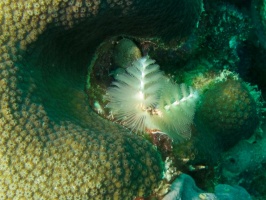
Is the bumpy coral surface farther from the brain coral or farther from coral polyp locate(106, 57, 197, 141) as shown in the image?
the brain coral

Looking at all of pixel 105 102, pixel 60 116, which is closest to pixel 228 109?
pixel 105 102

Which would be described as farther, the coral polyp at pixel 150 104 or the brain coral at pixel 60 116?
the coral polyp at pixel 150 104

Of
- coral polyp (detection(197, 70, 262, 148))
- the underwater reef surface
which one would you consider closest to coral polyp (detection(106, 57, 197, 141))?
the underwater reef surface

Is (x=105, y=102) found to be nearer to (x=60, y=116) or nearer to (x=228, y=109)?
(x=60, y=116)

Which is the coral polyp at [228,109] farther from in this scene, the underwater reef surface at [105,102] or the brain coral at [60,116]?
the brain coral at [60,116]

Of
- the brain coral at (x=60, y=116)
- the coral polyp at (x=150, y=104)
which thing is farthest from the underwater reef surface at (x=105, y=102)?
the coral polyp at (x=150, y=104)

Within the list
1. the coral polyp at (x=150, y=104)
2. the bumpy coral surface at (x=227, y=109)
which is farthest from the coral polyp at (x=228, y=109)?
the coral polyp at (x=150, y=104)

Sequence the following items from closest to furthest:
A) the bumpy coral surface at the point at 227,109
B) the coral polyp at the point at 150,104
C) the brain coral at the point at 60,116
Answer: the brain coral at the point at 60,116 < the coral polyp at the point at 150,104 < the bumpy coral surface at the point at 227,109

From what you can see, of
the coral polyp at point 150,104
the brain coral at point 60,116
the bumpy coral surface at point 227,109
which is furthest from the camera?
the bumpy coral surface at point 227,109
